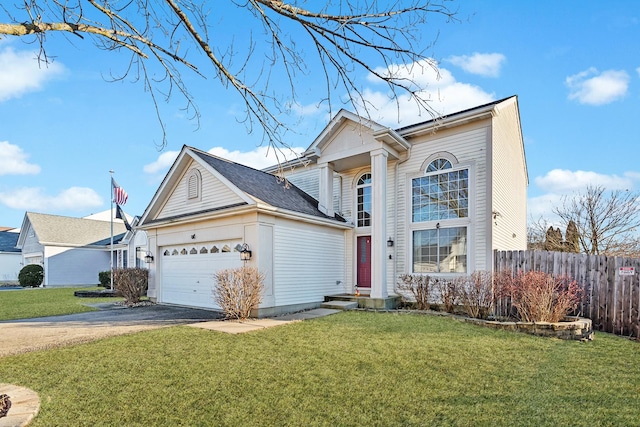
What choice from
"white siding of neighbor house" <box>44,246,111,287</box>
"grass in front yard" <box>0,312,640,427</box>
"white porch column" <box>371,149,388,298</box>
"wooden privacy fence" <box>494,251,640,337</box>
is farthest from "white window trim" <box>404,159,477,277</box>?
"white siding of neighbor house" <box>44,246,111,287</box>

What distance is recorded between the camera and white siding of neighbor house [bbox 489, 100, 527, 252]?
1079 centimetres

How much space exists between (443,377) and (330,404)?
1656 millimetres

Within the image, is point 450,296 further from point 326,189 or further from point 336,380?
point 336,380

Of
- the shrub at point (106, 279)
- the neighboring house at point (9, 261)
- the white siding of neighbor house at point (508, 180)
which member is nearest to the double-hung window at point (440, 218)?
the white siding of neighbor house at point (508, 180)

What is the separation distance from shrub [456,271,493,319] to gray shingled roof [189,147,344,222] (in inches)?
205

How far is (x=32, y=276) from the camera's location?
84.8 feet

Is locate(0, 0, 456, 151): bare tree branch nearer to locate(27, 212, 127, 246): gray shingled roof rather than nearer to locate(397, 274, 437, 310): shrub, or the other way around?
locate(397, 274, 437, 310): shrub

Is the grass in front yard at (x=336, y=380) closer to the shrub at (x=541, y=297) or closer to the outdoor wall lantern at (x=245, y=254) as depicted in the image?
the shrub at (x=541, y=297)

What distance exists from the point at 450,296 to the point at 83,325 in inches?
383

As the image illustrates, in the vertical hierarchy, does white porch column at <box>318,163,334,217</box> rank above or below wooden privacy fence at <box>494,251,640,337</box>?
above

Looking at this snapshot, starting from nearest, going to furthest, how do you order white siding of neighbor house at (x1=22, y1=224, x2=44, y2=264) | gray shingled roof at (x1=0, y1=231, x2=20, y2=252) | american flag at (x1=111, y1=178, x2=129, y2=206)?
american flag at (x1=111, y1=178, x2=129, y2=206) → white siding of neighbor house at (x1=22, y1=224, x2=44, y2=264) → gray shingled roof at (x1=0, y1=231, x2=20, y2=252)

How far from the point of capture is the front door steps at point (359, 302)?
1083cm

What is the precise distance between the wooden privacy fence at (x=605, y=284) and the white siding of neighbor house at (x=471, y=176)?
1502mm

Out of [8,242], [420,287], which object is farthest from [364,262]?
[8,242]
